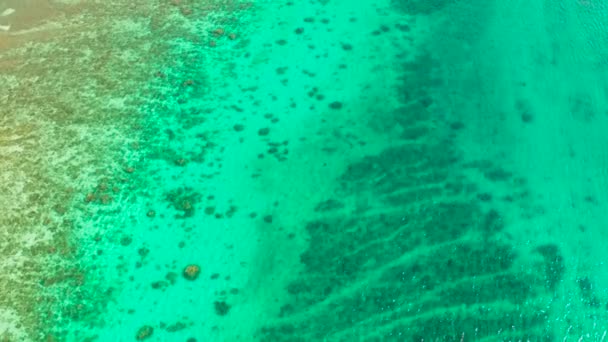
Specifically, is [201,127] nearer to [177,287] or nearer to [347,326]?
[177,287]

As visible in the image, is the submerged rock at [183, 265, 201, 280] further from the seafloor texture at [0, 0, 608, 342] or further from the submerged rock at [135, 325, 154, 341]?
the submerged rock at [135, 325, 154, 341]

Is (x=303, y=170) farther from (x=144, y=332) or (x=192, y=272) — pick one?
(x=144, y=332)

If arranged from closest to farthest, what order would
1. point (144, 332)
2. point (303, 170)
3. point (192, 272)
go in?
point (144, 332)
point (192, 272)
point (303, 170)

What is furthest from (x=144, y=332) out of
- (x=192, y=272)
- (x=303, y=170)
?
(x=303, y=170)

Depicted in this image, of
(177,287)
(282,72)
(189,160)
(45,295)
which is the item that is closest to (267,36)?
(282,72)

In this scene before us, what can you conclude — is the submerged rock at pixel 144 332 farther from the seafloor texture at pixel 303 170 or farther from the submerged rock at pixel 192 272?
the submerged rock at pixel 192 272

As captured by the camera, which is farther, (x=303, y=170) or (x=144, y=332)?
(x=303, y=170)

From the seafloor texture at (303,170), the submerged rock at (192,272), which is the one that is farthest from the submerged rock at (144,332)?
the submerged rock at (192,272)

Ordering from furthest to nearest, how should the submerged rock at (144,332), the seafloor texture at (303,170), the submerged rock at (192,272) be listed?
1. the submerged rock at (192,272)
2. the seafloor texture at (303,170)
3. the submerged rock at (144,332)
